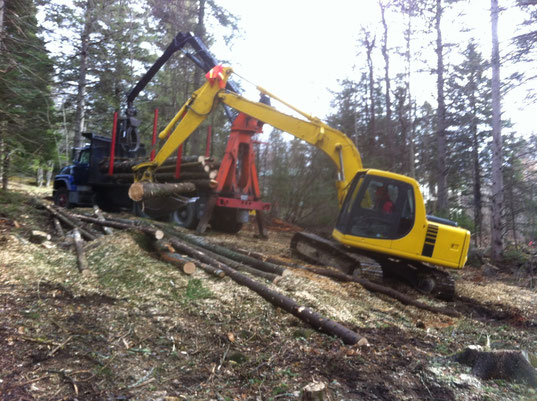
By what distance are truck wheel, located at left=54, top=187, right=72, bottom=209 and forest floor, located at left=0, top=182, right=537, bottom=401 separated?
7.65 meters

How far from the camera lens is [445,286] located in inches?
276

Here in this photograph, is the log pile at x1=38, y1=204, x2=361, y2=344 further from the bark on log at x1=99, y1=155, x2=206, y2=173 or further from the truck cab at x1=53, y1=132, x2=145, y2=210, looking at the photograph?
the truck cab at x1=53, y1=132, x2=145, y2=210

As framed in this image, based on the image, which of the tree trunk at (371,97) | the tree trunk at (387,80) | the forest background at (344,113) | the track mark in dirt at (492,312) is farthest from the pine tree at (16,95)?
the tree trunk at (387,80)

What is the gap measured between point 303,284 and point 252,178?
19.6 feet

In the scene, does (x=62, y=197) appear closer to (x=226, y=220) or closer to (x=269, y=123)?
(x=226, y=220)

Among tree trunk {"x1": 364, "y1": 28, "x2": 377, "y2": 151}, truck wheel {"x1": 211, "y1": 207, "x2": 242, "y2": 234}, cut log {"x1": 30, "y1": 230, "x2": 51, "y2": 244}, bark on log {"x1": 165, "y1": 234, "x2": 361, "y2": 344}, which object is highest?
tree trunk {"x1": 364, "y1": 28, "x2": 377, "y2": 151}

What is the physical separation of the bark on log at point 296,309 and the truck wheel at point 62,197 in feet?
32.2

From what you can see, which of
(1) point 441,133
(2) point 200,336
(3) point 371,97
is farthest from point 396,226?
(3) point 371,97

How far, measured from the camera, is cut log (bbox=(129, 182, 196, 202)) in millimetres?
8656

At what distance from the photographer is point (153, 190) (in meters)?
8.95

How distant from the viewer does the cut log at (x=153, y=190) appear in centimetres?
866

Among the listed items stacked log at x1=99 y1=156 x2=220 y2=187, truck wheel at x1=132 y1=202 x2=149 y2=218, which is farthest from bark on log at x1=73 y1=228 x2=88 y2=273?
truck wheel at x1=132 y1=202 x2=149 y2=218

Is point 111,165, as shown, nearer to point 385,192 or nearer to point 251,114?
point 251,114

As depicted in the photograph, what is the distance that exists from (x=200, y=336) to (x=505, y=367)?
2.81 meters
